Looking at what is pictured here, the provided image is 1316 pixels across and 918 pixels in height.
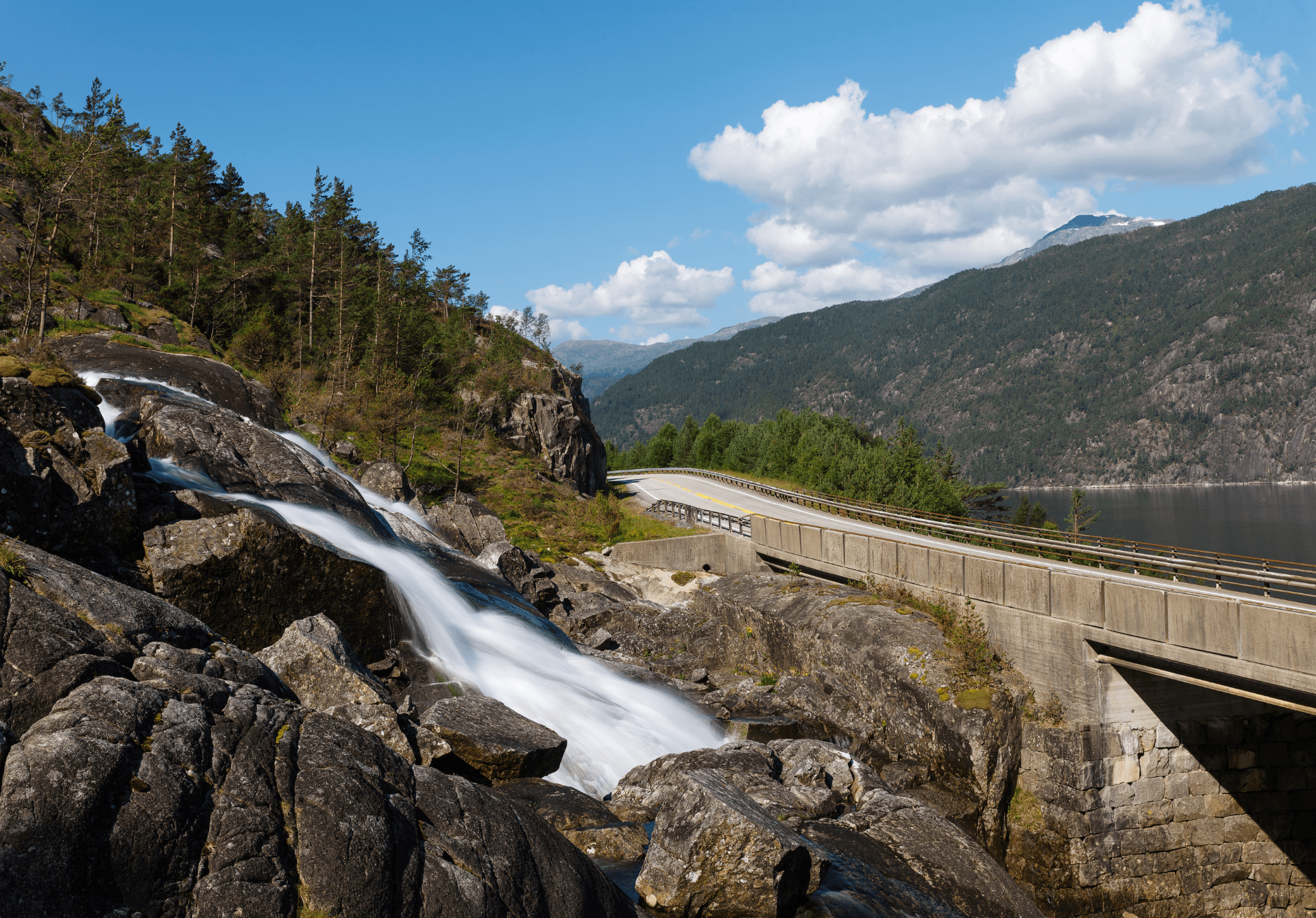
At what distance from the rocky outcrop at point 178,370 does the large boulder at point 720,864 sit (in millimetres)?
23497

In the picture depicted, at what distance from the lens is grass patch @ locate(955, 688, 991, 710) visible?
17.5m

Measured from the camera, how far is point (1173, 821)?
54.9 ft

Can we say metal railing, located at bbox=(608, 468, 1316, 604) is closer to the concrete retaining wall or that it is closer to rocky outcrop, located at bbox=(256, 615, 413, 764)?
the concrete retaining wall

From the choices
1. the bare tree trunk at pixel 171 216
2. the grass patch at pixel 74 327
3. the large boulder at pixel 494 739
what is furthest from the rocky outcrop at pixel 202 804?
the bare tree trunk at pixel 171 216

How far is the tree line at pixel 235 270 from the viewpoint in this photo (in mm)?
37719

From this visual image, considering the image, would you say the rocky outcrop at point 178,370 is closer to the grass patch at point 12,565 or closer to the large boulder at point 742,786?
the grass patch at point 12,565

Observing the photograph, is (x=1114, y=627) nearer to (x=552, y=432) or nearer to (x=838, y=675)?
(x=838, y=675)

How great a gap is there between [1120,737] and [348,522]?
18829mm

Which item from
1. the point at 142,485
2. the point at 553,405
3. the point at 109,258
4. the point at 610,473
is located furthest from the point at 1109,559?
the point at 610,473

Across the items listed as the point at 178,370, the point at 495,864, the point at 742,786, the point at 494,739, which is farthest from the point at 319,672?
the point at 178,370

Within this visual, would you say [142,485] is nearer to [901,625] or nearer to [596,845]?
[596,845]

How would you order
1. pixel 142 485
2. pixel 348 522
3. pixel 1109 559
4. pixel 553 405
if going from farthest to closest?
pixel 553 405 < pixel 1109 559 < pixel 348 522 < pixel 142 485

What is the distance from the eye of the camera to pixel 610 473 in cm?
8662

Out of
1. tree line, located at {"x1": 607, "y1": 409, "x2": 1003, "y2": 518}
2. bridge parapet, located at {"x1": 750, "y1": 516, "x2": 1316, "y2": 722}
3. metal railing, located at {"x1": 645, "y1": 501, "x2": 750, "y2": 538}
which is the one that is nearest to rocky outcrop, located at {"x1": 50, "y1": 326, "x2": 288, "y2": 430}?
metal railing, located at {"x1": 645, "y1": 501, "x2": 750, "y2": 538}
